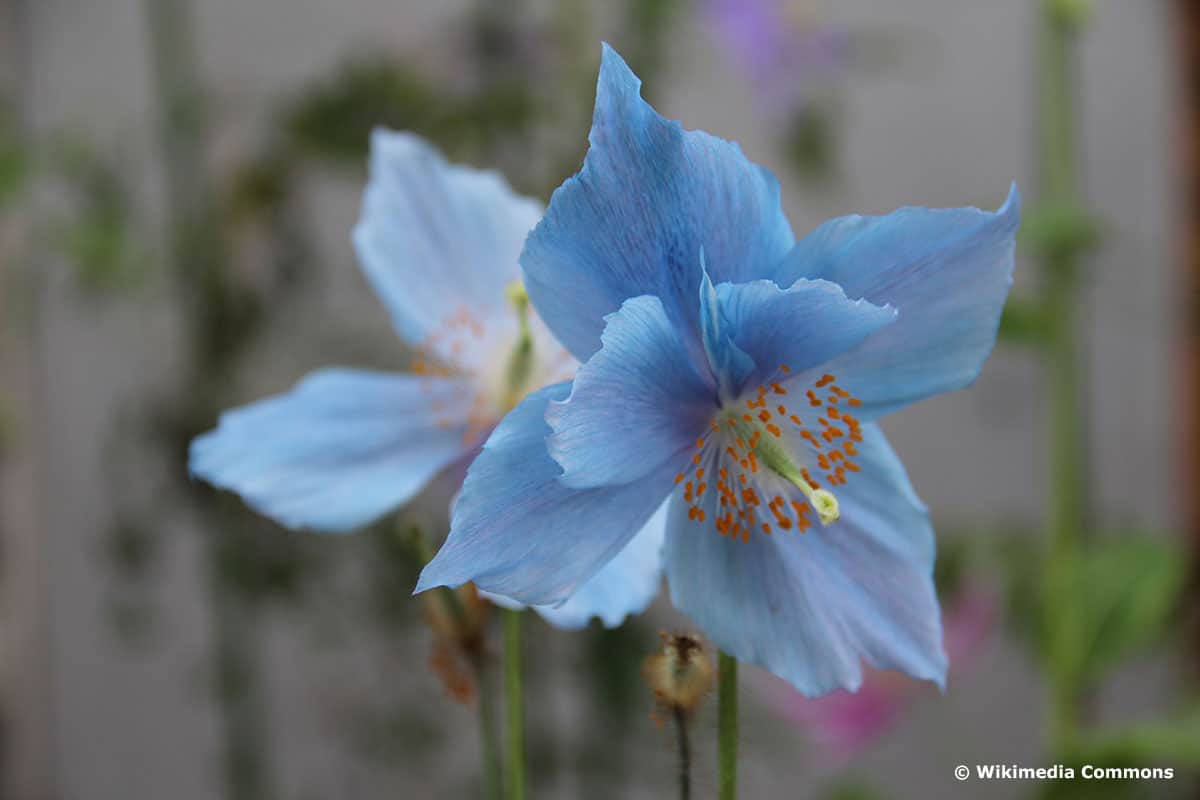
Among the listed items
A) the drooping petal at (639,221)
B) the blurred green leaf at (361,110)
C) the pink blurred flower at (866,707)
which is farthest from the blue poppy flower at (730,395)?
the blurred green leaf at (361,110)

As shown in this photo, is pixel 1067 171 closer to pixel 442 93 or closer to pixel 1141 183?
pixel 442 93

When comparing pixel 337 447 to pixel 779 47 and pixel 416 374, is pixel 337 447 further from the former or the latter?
pixel 779 47

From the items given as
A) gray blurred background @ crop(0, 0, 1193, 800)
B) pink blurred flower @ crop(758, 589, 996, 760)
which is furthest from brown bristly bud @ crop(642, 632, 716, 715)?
gray blurred background @ crop(0, 0, 1193, 800)

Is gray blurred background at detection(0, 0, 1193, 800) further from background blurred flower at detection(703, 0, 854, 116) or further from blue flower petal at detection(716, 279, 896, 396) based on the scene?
blue flower petal at detection(716, 279, 896, 396)

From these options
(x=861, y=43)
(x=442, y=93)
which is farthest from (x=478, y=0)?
(x=861, y=43)

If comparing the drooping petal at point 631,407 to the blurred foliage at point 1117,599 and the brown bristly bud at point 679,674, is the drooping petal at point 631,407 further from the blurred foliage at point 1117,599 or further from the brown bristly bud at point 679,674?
the blurred foliage at point 1117,599

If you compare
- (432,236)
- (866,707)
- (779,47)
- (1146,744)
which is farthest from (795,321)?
(779,47)

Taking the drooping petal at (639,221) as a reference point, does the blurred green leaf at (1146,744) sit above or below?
below

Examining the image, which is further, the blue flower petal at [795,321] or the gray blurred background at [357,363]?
the gray blurred background at [357,363]
